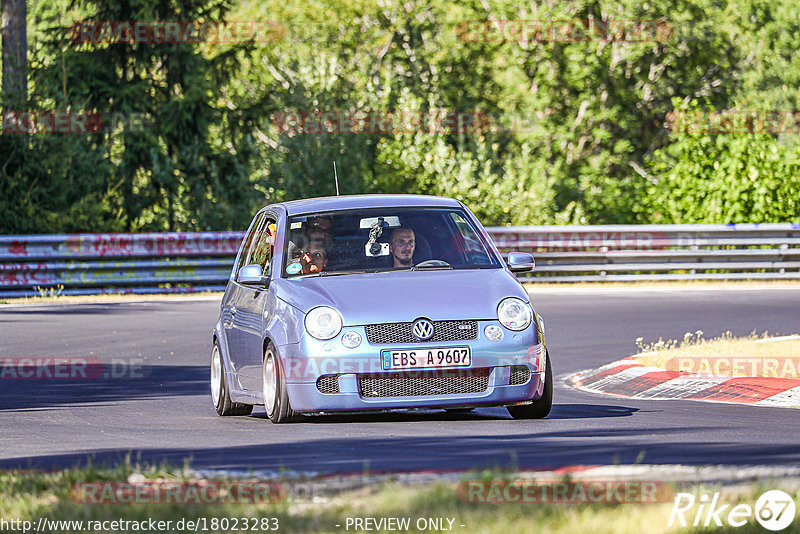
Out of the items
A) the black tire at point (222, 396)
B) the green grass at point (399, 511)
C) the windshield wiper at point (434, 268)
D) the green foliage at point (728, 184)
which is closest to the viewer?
the green grass at point (399, 511)

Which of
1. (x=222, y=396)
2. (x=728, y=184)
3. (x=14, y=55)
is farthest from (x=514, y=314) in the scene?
(x=14, y=55)

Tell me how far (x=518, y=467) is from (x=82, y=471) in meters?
2.01

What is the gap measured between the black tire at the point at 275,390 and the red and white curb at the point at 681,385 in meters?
3.52

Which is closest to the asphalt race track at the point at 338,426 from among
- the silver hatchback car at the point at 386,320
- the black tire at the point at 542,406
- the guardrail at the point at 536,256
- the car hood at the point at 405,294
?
the black tire at the point at 542,406

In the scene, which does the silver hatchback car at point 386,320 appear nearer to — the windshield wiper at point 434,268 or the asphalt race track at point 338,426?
the windshield wiper at point 434,268

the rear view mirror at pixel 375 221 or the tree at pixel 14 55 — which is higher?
the tree at pixel 14 55

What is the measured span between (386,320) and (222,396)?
233 cm

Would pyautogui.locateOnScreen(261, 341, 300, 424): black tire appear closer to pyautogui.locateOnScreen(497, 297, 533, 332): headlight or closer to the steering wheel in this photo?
the steering wheel

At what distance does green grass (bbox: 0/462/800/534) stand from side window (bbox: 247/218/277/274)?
189 inches

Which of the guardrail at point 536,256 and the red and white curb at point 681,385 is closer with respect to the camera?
the red and white curb at point 681,385

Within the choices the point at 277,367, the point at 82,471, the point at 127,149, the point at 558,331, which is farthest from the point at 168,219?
the point at 82,471

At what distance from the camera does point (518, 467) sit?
726 centimetres

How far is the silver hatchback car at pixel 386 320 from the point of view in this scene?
10039 millimetres

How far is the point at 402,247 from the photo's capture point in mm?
11078
